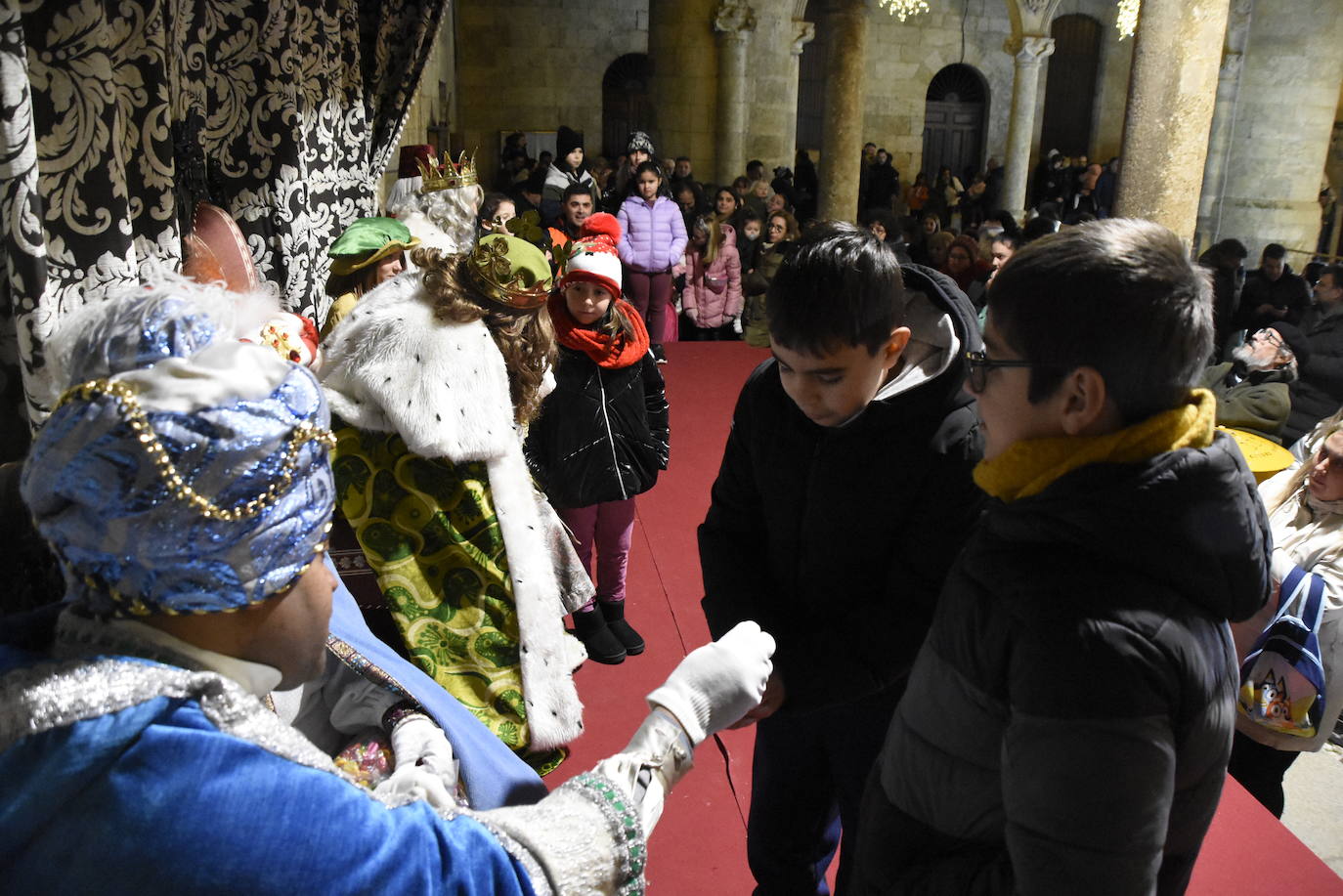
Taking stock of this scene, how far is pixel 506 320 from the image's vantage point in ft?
8.38

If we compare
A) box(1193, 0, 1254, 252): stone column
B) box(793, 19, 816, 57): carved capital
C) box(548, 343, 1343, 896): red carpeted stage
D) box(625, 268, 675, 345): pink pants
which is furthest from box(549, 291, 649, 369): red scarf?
box(793, 19, 816, 57): carved capital

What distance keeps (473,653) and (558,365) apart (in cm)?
110

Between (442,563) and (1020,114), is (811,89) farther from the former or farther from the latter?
(442,563)

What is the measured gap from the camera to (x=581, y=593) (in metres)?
2.88

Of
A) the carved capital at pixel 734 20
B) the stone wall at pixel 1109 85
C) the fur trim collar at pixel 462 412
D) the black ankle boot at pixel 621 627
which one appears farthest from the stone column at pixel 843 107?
the stone wall at pixel 1109 85

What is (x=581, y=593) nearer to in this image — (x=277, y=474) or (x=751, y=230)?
(x=277, y=474)

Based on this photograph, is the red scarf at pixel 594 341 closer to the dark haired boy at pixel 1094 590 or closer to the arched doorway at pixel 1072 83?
the dark haired boy at pixel 1094 590

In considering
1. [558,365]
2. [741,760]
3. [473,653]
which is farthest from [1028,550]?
[558,365]

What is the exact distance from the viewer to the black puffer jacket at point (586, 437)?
3.18 meters

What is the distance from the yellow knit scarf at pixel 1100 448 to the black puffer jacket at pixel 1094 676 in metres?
0.02

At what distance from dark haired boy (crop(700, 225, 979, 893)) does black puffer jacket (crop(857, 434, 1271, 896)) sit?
1.49ft

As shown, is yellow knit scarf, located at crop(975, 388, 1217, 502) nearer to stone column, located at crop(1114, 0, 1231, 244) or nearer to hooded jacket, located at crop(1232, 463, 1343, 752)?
hooded jacket, located at crop(1232, 463, 1343, 752)

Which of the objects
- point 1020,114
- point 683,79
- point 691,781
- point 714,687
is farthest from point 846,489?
point 1020,114

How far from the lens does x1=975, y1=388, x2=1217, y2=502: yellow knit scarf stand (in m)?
1.05
